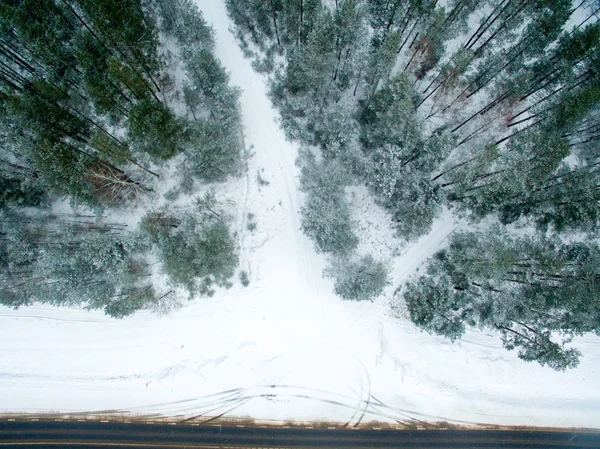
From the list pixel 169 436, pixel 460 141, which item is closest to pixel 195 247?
pixel 169 436

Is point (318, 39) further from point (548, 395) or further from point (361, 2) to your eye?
point (548, 395)

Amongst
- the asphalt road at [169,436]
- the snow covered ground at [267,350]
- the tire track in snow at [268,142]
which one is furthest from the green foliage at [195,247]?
the asphalt road at [169,436]

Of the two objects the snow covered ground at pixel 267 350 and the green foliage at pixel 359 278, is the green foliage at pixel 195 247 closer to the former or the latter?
the snow covered ground at pixel 267 350

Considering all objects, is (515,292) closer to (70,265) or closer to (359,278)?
(359,278)

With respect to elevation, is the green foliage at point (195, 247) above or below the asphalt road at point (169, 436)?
above

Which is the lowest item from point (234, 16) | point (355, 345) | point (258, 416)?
point (258, 416)

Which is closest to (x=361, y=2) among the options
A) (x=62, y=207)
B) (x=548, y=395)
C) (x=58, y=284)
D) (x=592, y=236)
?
(x=592, y=236)
